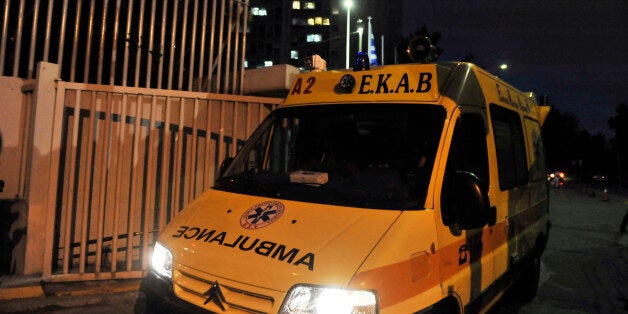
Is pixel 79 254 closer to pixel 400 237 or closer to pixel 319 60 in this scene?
pixel 319 60

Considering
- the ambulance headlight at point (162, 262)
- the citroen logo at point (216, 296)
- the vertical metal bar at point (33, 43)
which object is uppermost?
the vertical metal bar at point (33, 43)

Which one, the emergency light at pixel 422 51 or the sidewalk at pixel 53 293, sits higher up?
the emergency light at pixel 422 51

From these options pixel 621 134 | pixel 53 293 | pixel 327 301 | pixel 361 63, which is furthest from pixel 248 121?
pixel 621 134

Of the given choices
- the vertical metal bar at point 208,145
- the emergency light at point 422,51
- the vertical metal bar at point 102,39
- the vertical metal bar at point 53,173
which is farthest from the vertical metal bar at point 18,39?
the emergency light at point 422,51

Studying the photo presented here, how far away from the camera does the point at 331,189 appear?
9.33 ft

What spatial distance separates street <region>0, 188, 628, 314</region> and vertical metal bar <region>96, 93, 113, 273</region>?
0.53m

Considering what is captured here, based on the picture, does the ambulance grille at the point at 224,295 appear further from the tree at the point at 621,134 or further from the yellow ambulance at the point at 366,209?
the tree at the point at 621,134

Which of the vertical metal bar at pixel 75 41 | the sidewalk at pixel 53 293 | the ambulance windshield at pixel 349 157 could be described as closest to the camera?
the ambulance windshield at pixel 349 157

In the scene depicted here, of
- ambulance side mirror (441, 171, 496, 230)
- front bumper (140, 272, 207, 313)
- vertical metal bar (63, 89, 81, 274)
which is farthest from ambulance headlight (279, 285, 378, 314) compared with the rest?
vertical metal bar (63, 89, 81, 274)

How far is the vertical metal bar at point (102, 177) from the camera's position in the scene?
15.9 feet

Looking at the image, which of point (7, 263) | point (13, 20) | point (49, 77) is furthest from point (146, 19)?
point (7, 263)

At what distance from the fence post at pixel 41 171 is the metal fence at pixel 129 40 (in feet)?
3.39

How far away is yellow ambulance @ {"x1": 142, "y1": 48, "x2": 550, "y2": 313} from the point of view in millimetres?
2217

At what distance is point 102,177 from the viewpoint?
4910 mm
